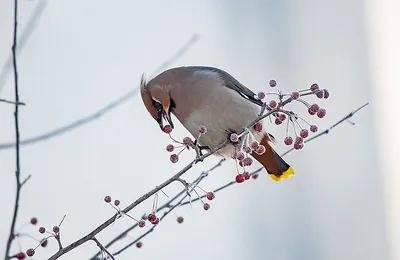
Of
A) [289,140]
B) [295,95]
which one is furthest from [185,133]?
[295,95]

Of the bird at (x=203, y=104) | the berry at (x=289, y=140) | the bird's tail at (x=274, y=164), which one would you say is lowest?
the bird's tail at (x=274, y=164)

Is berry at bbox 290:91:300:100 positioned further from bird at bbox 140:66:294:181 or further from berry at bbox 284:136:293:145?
bird at bbox 140:66:294:181

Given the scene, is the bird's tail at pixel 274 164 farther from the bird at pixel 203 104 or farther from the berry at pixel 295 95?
the berry at pixel 295 95

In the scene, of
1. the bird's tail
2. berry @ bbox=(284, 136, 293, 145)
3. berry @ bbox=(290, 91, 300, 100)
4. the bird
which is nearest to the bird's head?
the bird

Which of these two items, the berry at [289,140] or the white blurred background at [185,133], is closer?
the berry at [289,140]

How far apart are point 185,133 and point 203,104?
72 cm

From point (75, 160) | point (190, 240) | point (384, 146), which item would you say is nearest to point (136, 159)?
point (75, 160)

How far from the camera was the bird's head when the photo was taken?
1165 millimetres

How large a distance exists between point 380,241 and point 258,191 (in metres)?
0.46

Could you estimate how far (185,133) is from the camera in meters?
1.88

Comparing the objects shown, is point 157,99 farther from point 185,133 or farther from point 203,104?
point 185,133

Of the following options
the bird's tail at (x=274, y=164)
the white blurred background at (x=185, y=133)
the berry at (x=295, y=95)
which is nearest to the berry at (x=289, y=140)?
the berry at (x=295, y=95)

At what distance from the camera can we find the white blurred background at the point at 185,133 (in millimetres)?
1599

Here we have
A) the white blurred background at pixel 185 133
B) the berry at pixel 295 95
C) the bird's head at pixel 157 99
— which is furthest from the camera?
the white blurred background at pixel 185 133
